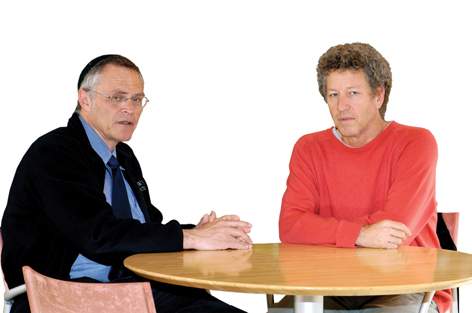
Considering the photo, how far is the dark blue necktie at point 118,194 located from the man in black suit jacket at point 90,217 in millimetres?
15

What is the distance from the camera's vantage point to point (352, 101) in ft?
10.7

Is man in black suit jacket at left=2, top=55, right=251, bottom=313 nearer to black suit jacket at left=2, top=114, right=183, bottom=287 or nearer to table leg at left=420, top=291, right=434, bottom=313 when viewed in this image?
black suit jacket at left=2, top=114, right=183, bottom=287

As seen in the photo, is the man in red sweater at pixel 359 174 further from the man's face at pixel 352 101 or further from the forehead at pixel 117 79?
the forehead at pixel 117 79

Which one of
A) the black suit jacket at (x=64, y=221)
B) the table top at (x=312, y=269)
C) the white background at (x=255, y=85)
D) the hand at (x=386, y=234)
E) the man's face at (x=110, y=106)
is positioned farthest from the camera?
the white background at (x=255, y=85)

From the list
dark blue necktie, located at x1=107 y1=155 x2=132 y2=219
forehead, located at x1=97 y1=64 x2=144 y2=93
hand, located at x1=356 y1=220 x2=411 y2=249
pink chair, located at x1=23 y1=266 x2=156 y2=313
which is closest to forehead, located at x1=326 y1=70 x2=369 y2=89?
hand, located at x1=356 y1=220 x2=411 y2=249

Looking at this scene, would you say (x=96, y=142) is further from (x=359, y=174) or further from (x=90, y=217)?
(x=359, y=174)

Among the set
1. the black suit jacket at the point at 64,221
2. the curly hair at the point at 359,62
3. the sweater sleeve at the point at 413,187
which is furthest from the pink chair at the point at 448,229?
the black suit jacket at the point at 64,221

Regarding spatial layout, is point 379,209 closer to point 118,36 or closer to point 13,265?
point 13,265

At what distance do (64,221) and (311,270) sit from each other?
0.87 metres

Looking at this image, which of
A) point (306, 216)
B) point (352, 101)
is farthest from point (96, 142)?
Answer: point (352, 101)

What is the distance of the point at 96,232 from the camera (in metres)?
2.80

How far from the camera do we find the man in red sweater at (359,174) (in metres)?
3.09

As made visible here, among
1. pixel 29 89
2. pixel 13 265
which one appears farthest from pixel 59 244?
pixel 29 89

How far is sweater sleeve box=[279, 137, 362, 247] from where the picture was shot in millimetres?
3025
